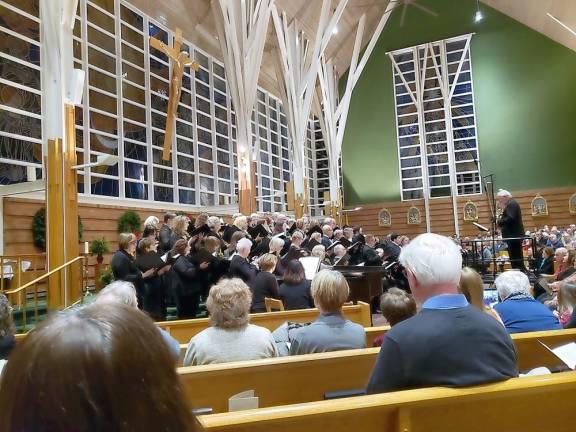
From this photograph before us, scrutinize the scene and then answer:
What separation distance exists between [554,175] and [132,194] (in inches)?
607

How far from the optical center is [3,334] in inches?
93.4

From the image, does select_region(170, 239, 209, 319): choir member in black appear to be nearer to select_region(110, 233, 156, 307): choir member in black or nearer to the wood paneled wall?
select_region(110, 233, 156, 307): choir member in black

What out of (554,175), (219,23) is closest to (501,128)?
(554,175)

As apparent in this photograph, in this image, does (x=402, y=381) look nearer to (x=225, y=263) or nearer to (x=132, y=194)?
(x=225, y=263)

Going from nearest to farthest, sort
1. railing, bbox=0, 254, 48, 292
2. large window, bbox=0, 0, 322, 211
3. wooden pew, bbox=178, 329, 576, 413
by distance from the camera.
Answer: wooden pew, bbox=178, 329, 576, 413, railing, bbox=0, 254, 48, 292, large window, bbox=0, 0, 322, 211

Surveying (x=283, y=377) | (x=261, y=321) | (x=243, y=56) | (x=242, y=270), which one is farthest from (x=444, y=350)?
(x=243, y=56)

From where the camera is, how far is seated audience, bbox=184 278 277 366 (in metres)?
2.47

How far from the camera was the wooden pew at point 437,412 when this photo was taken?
129 centimetres

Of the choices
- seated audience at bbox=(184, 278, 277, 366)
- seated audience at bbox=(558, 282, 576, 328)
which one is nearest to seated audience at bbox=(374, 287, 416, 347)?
seated audience at bbox=(184, 278, 277, 366)

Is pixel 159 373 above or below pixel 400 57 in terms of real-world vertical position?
below

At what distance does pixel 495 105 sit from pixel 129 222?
49.8 ft

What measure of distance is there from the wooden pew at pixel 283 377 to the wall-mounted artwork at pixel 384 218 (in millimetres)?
17813

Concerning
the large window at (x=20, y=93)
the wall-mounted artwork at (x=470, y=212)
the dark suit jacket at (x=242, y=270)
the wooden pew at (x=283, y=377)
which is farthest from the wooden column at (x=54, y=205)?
the wall-mounted artwork at (x=470, y=212)

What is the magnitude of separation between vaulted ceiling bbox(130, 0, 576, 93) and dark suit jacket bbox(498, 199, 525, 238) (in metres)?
9.55
